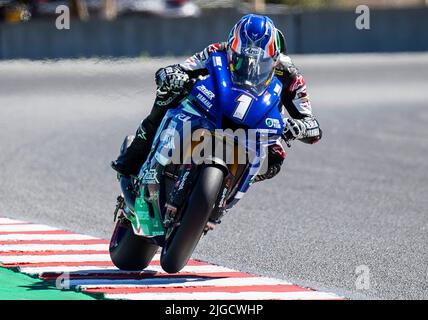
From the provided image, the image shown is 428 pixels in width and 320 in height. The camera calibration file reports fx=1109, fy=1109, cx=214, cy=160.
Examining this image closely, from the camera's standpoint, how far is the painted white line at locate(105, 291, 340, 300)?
630 centimetres

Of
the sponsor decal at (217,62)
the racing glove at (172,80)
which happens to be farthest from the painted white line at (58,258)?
the sponsor decal at (217,62)

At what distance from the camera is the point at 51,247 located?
26.3 feet

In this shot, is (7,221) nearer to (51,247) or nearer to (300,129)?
(51,247)

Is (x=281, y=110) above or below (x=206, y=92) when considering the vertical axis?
below

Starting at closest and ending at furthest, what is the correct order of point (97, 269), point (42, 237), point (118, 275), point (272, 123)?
point (272, 123) → point (118, 275) → point (97, 269) → point (42, 237)

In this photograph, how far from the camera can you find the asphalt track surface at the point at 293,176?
25.7 feet

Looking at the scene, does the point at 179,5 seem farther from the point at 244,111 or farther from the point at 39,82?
the point at 244,111

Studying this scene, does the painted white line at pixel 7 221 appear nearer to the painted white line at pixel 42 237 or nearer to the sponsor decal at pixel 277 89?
the painted white line at pixel 42 237

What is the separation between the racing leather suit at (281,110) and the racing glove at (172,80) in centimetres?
6

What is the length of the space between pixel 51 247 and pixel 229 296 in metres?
2.05
